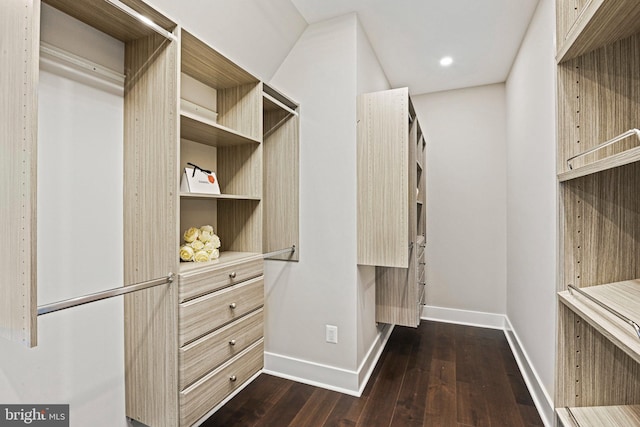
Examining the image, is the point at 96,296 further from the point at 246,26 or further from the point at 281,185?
the point at 246,26

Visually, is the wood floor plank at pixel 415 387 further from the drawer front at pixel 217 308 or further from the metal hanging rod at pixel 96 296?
the metal hanging rod at pixel 96 296

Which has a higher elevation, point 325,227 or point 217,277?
point 325,227

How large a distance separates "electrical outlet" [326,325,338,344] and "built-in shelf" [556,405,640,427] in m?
1.42

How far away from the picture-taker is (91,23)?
1358 millimetres

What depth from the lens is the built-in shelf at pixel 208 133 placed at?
152 centimetres

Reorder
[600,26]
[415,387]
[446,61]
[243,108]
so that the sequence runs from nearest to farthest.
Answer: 1. [600,26]
2. [243,108]
3. [415,387]
4. [446,61]

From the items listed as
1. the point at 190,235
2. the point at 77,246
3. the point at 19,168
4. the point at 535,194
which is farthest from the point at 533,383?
the point at 19,168

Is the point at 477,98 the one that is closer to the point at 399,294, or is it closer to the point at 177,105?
the point at 399,294

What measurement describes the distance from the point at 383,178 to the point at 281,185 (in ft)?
2.50

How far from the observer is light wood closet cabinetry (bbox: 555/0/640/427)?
100 cm

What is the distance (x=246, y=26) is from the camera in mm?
2010

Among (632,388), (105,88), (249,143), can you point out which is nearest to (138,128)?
(105,88)

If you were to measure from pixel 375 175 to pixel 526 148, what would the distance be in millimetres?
1210

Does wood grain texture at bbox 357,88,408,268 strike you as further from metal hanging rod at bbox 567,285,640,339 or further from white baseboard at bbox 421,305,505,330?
white baseboard at bbox 421,305,505,330
